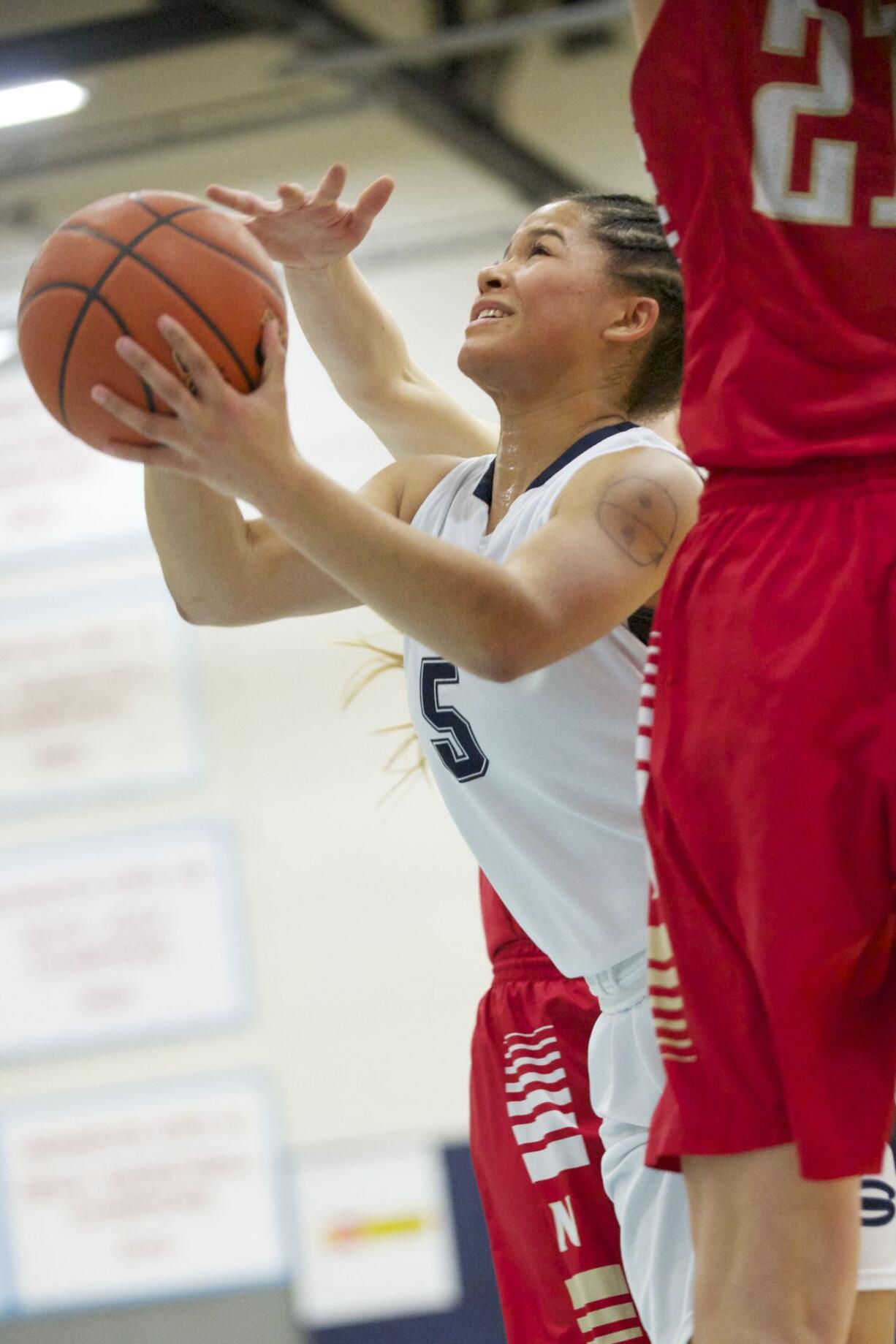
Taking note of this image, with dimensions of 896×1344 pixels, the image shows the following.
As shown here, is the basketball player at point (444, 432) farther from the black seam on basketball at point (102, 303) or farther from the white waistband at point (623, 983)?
the black seam on basketball at point (102, 303)

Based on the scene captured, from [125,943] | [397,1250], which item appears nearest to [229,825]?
[125,943]

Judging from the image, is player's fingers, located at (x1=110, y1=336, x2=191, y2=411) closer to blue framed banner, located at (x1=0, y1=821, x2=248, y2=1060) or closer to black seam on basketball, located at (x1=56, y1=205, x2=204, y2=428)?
black seam on basketball, located at (x1=56, y1=205, x2=204, y2=428)

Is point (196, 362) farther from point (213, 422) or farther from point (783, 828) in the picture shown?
point (783, 828)

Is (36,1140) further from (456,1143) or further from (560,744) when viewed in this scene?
(560,744)

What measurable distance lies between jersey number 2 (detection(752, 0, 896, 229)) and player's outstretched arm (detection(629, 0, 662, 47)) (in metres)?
0.12

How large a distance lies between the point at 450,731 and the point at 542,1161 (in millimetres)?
695

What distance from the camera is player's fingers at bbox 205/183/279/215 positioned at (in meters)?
2.17

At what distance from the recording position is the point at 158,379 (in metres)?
1.51

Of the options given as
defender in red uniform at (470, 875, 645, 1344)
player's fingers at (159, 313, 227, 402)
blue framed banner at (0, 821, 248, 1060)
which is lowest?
blue framed banner at (0, 821, 248, 1060)

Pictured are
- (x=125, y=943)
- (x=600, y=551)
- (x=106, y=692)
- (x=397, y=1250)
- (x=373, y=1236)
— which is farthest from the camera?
(x=106, y=692)

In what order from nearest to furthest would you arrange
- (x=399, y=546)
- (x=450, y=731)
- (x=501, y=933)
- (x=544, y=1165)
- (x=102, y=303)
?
(x=399, y=546), (x=102, y=303), (x=450, y=731), (x=544, y=1165), (x=501, y=933)

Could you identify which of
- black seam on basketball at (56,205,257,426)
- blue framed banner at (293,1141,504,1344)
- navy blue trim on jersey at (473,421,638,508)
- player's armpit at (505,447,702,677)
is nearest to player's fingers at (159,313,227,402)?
black seam on basketball at (56,205,257,426)

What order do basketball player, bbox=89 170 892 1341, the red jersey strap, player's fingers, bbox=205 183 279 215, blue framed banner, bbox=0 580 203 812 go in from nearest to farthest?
basketball player, bbox=89 170 892 1341, player's fingers, bbox=205 183 279 215, the red jersey strap, blue framed banner, bbox=0 580 203 812

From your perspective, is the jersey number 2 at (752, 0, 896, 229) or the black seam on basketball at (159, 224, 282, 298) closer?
the jersey number 2 at (752, 0, 896, 229)
